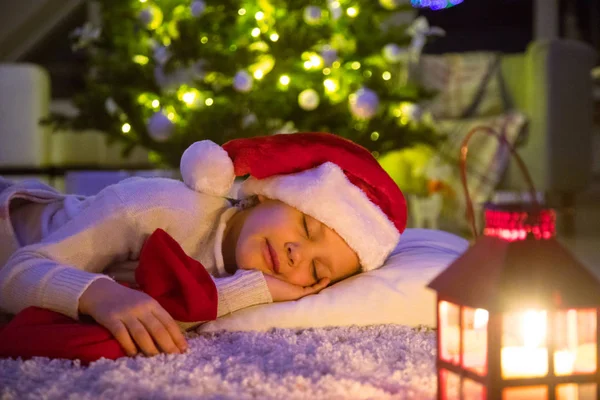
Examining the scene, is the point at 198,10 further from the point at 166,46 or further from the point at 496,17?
the point at 496,17

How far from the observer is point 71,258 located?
109 cm

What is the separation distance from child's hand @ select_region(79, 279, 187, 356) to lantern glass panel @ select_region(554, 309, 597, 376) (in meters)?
0.49

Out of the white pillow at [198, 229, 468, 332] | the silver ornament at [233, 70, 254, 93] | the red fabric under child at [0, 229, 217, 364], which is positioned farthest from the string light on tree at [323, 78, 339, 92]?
the red fabric under child at [0, 229, 217, 364]

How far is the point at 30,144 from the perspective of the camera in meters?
3.78

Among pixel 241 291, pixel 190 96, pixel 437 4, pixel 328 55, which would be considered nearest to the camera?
pixel 241 291

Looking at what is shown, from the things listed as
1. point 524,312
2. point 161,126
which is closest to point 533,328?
point 524,312

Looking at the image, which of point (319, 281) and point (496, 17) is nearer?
point (319, 281)

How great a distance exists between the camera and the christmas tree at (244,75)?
256 centimetres

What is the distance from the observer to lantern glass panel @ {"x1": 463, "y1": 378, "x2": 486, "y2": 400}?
0.61m

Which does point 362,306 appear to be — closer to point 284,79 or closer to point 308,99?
point 308,99

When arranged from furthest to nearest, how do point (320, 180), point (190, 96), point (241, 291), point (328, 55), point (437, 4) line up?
point (437, 4), point (190, 96), point (328, 55), point (320, 180), point (241, 291)

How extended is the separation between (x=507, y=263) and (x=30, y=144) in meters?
3.59

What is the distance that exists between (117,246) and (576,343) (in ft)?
2.47

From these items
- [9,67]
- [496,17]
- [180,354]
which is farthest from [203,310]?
[496,17]
